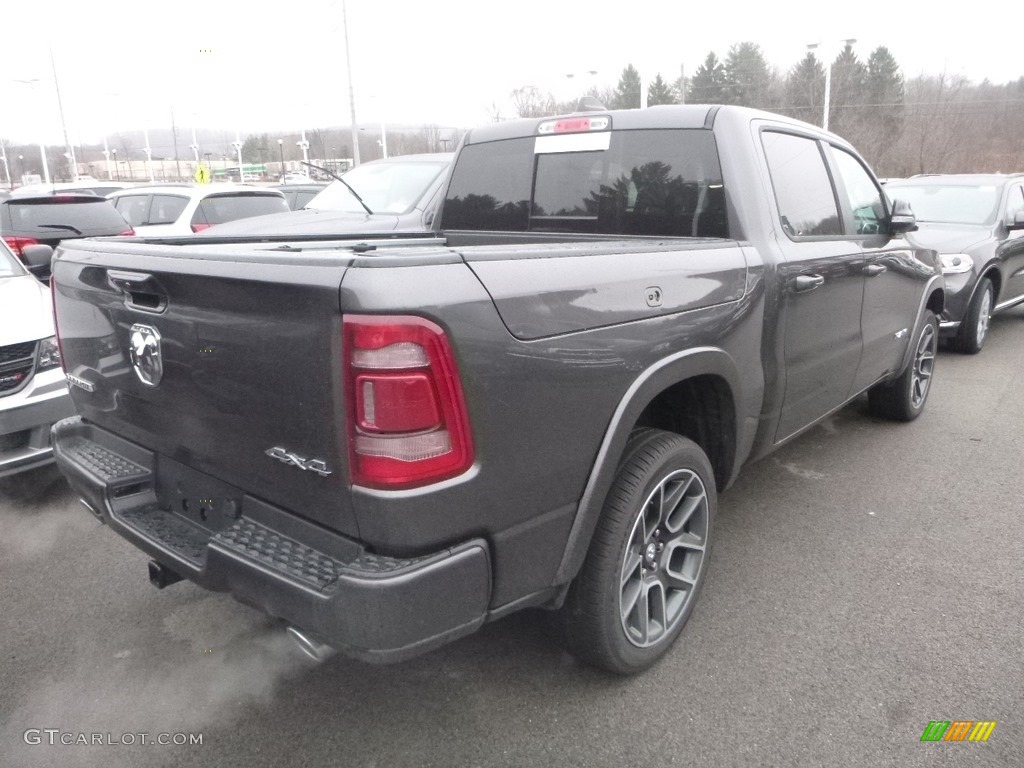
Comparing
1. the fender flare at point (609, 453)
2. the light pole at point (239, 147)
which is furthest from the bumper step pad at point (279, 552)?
the light pole at point (239, 147)

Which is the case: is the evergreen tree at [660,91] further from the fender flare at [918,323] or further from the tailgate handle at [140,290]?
the tailgate handle at [140,290]

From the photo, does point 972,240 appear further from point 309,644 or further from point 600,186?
point 309,644

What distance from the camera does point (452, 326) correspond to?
177 centimetres

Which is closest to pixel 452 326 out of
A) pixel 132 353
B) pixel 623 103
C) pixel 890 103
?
pixel 132 353

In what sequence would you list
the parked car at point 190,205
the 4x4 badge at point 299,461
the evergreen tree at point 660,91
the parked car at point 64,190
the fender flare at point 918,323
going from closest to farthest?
the 4x4 badge at point 299,461
the fender flare at point 918,323
the parked car at point 64,190
the parked car at point 190,205
the evergreen tree at point 660,91

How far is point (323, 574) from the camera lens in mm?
1879

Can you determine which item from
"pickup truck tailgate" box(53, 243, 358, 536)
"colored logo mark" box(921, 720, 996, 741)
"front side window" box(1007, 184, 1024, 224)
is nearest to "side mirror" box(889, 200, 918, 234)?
"colored logo mark" box(921, 720, 996, 741)

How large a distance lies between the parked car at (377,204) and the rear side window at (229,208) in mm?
2417

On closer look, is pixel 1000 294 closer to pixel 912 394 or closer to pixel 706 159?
pixel 912 394

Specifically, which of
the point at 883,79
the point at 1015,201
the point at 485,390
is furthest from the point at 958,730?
the point at 883,79

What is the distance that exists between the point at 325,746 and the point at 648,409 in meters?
1.58

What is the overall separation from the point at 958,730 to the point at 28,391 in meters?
4.35

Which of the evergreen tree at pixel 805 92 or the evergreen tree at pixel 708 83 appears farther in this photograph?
the evergreen tree at pixel 708 83

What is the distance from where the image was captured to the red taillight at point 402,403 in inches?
67.8
